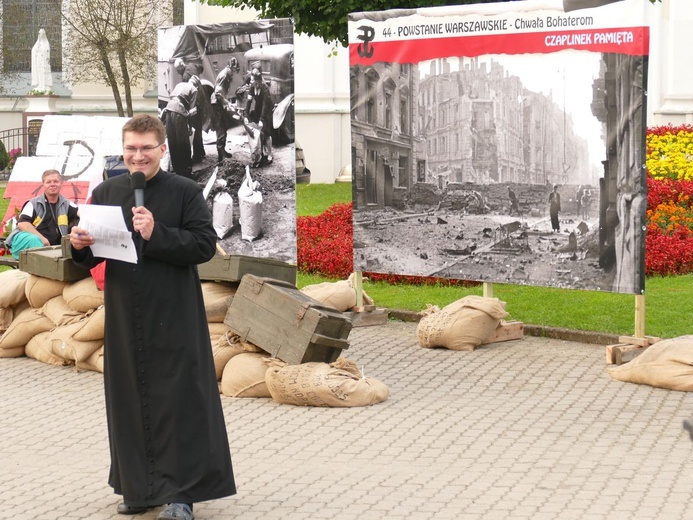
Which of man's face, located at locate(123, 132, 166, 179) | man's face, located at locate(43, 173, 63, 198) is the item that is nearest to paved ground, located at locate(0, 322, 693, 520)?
man's face, located at locate(123, 132, 166, 179)

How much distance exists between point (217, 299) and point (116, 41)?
84.6 ft

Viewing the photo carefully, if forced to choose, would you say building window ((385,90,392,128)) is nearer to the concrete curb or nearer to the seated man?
the concrete curb

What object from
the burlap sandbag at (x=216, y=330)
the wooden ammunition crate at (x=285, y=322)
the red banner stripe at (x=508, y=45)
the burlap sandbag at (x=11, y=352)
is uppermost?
the red banner stripe at (x=508, y=45)

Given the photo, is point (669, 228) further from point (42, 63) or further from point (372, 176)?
point (42, 63)

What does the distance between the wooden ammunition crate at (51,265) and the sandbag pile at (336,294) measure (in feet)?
7.56

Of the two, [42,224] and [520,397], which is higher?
[42,224]

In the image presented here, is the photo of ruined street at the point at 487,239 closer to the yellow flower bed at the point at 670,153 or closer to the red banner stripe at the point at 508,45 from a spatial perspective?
the red banner stripe at the point at 508,45

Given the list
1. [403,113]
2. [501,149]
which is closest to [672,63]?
[403,113]

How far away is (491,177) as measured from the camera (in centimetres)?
1106

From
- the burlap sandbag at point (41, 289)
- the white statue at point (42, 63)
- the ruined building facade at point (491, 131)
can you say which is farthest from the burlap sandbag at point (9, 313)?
the white statue at point (42, 63)

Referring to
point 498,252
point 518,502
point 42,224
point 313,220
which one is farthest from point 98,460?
point 313,220

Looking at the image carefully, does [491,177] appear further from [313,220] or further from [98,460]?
[313,220]

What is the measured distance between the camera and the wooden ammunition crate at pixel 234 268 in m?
9.69

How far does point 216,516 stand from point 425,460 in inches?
58.7
